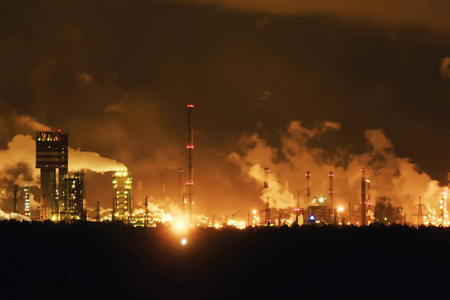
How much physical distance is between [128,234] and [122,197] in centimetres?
14113

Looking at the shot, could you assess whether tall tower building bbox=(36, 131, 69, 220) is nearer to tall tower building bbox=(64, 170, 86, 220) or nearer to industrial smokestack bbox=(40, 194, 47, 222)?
industrial smokestack bbox=(40, 194, 47, 222)

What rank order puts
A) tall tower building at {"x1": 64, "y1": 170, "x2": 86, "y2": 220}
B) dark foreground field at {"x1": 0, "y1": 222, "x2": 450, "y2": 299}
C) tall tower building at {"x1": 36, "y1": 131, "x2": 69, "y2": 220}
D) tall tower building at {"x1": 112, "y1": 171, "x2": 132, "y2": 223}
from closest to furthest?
dark foreground field at {"x1": 0, "y1": 222, "x2": 450, "y2": 299} < tall tower building at {"x1": 64, "y1": 170, "x2": 86, "y2": 220} < tall tower building at {"x1": 36, "y1": 131, "x2": 69, "y2": 220} < tall tower building at {"x1": 112, "y1": 171, "x2": 132, "y2": 223}

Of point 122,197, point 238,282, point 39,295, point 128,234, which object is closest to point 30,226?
point 128,234

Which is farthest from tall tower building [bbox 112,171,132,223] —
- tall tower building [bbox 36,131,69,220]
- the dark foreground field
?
the dark foreground field

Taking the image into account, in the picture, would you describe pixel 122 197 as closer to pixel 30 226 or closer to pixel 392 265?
pixel 30 226

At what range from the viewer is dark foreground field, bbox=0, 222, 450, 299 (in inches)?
1577

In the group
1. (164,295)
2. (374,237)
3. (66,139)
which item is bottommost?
(164,295)

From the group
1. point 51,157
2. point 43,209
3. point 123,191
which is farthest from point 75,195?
point 123,191

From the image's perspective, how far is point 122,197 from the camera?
191 metres

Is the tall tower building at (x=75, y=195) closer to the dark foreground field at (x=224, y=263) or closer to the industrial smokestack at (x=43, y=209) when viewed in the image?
the industrial smokestack at (x=43, y=209)

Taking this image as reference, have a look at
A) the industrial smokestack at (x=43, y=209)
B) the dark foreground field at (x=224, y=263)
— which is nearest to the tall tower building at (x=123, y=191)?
the industrial smokestack at (x=43, y=209)

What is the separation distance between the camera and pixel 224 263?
46.3 m

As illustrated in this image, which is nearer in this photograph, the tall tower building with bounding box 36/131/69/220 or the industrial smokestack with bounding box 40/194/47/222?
the industrial smokestack with bounding box 40/194/47/222

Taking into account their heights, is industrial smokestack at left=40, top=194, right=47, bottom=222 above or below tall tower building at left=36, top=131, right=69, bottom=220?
below
